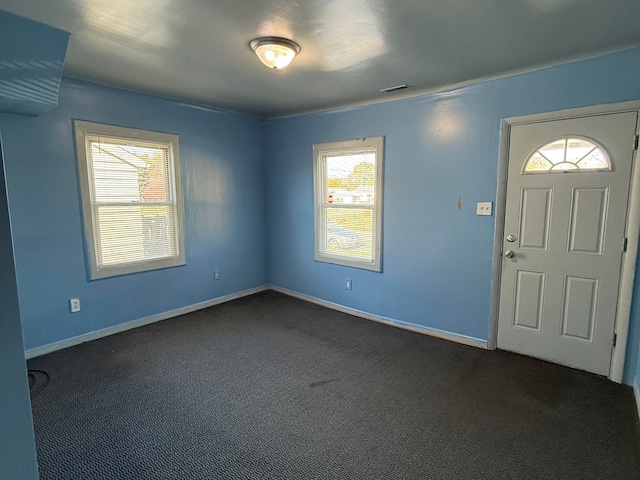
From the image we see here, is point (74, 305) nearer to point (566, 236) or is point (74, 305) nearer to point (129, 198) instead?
point (129, 198)

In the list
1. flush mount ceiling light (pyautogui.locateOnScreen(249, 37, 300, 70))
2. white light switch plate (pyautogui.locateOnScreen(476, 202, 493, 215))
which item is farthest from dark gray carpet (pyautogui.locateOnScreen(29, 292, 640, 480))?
flush mount ceiling light (pyautogui.locateOnScreen(249, 37, 300, 70))

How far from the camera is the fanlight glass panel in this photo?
8.66ft

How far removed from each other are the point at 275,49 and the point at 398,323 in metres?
2.95

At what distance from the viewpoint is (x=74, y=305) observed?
3.34 metres

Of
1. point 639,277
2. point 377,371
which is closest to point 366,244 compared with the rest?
point 377,371

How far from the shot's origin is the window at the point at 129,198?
3369 mm

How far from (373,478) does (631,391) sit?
213 cm

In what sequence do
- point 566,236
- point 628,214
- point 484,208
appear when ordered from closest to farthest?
point 628,214 → point 566,236 → point 484,208

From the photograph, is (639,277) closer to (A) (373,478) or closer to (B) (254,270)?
(A) (373,478)

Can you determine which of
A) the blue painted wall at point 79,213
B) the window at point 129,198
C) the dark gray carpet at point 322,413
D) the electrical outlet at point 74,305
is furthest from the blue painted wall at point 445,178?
the electrical outlet at point 74,305

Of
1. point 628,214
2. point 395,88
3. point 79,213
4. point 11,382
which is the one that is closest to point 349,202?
point 395,88

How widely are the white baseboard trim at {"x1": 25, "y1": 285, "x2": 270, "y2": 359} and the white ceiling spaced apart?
8.04 feet

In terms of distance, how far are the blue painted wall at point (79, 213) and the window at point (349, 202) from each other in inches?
41.4

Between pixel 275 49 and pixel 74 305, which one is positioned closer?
pixel 275 49
